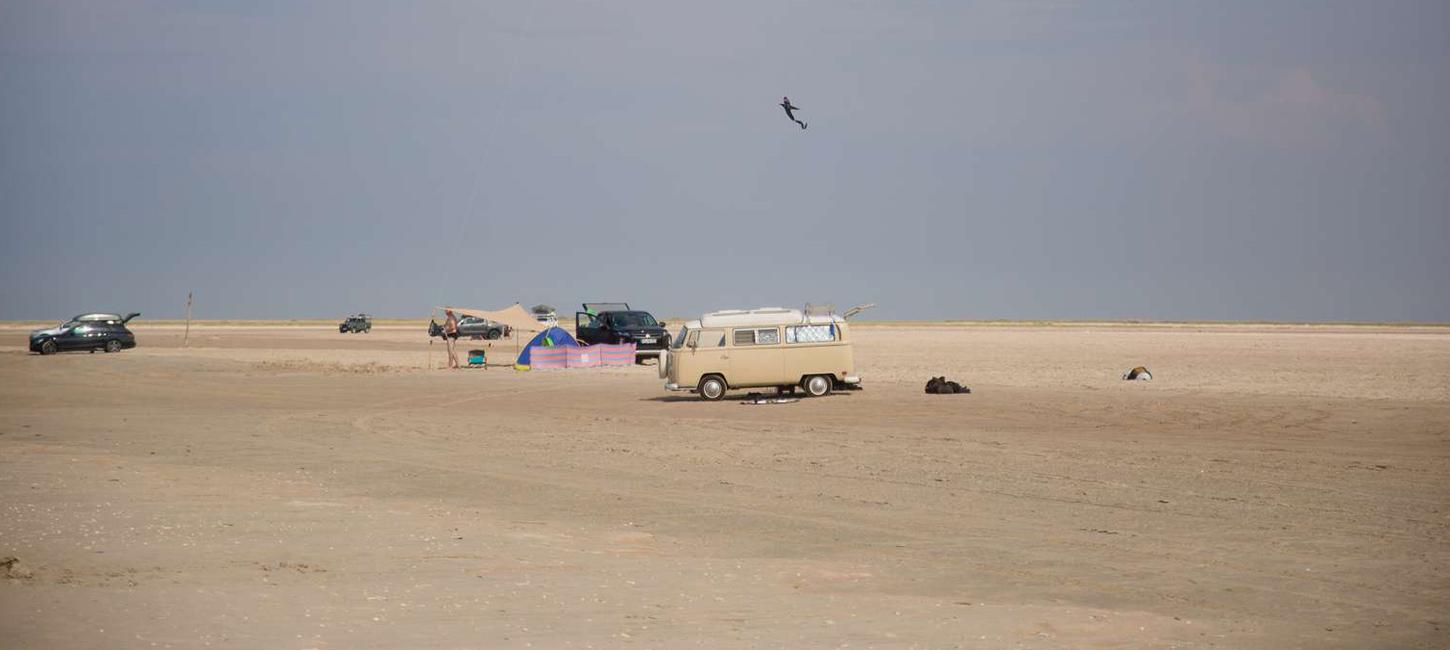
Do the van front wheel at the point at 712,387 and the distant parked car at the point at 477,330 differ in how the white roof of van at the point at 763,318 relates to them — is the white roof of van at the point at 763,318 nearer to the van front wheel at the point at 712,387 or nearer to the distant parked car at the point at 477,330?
the van front wheel at the point at 712,387

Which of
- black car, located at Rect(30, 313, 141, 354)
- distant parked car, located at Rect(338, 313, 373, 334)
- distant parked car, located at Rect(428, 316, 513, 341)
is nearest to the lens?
black car, located at Rect(30, 313, 141, 354)

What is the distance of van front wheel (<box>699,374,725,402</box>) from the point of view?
2948cm

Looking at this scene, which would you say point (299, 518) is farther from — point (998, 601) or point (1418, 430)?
point (1418, 430)

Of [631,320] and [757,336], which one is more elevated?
[631,320]

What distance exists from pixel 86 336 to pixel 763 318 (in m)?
37.3

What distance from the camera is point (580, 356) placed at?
4497 centimetres

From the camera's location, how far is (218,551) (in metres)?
11.4

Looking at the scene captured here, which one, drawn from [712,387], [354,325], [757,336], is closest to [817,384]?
[757,336]

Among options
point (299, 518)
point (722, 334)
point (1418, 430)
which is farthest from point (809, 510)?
point (722, 334)

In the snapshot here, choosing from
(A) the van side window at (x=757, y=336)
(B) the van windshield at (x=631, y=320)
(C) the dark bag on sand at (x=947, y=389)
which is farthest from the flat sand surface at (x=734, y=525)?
(B) the van windshield at (x=631, y=320)

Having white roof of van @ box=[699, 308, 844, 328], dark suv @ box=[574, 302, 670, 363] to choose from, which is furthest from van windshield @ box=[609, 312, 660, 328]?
white roof of van @ box=[699, 308, 844, 328]

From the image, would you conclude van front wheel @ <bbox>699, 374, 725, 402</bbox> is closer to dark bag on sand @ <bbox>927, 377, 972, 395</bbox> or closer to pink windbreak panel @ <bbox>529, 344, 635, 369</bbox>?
dark bag on sand @ <bbox>927, 377, 972, 395</bbox>

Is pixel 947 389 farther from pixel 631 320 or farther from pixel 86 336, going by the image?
pixel 86 336

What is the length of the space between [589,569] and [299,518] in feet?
12.6
